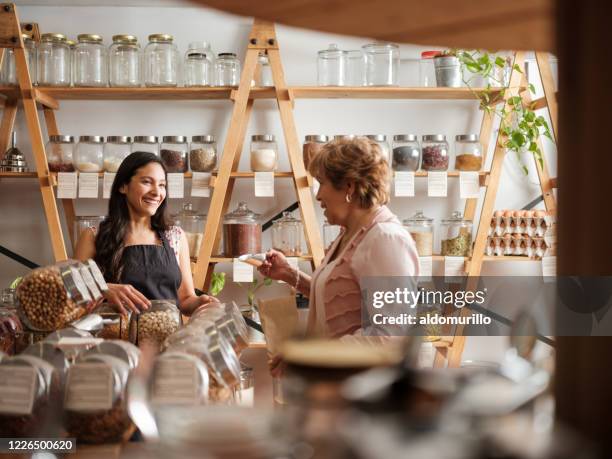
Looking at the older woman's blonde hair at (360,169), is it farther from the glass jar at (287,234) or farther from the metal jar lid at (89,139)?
the metal jar lid at (89,139)

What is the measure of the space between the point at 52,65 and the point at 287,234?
1.44m

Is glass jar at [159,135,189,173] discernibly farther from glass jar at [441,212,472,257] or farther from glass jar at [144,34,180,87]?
glass jar at [441,212,472,257]

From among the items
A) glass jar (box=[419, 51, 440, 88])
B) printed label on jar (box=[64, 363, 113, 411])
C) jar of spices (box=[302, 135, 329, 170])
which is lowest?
printed label on jar (box=[64, 363, 113, 411])

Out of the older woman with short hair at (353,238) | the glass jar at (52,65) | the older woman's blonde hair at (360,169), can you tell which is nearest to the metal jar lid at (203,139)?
the glass jar at (52,65)

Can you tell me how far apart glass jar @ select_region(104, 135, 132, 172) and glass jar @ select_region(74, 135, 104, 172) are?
4 cm

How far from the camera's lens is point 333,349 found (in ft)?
2.23

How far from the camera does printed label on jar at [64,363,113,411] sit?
105 cm

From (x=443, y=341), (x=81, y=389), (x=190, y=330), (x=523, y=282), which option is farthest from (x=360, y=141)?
(x=523, y=282)

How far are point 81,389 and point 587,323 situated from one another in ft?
2.33

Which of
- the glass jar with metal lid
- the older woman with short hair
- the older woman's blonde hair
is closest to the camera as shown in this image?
the older woman with short hair

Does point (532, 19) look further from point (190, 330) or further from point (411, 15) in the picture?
point (190, 330)

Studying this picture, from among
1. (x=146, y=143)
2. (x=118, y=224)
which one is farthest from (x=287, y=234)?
(x=118, y=224)

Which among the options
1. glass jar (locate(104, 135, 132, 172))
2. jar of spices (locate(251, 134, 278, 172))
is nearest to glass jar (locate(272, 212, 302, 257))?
jar of spices (locate(251, 134, 278, 172))

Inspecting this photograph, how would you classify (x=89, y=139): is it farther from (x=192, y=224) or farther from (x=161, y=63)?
(x=192, y=224)
